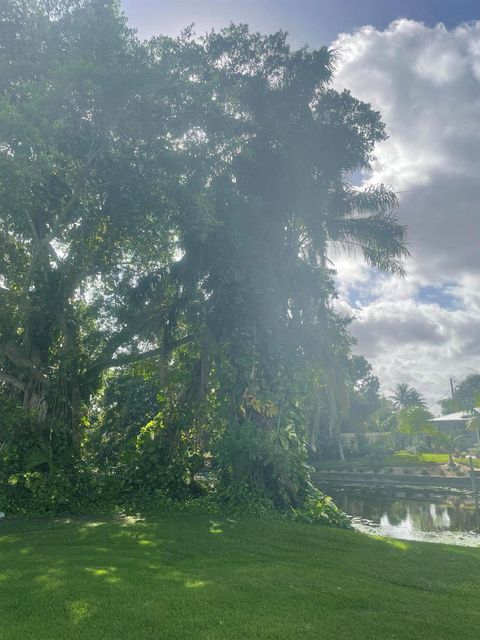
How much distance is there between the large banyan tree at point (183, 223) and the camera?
12.1m

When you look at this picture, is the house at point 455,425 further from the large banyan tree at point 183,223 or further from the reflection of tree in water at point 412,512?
the large banyan tree at point 183,223

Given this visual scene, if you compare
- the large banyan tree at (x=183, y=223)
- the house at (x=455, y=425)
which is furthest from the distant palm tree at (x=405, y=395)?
the large banyan tree at (x=183, y=223)

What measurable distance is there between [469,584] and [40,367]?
37.4 feet

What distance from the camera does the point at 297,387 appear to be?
13.5 metres

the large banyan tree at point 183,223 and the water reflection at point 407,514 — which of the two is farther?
the water reflection at point 407,514

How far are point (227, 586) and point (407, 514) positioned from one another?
16492mm

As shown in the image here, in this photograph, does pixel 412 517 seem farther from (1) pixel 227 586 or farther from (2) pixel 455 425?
(2) pixel 455 425

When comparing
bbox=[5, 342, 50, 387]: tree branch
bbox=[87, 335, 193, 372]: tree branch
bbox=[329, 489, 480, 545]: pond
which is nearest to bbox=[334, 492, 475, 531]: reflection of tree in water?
bbox=[329, 489, 480, 545]: pond

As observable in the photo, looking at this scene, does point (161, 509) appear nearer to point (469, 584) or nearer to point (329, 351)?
point (329, 351)

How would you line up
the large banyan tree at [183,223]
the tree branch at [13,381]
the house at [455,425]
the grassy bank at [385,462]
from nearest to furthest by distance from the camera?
the large banyan tree at [183,223]
the tree branch at [13,381]
the grassy bank at [385,462]
the house at [455,425]

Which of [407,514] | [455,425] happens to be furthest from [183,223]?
[455,425]

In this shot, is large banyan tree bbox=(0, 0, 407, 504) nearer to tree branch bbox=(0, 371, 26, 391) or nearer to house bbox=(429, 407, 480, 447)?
tree branch bbox=(0, 371, 26, 391)

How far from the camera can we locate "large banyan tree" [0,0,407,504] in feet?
39.7

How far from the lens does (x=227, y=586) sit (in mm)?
5934
